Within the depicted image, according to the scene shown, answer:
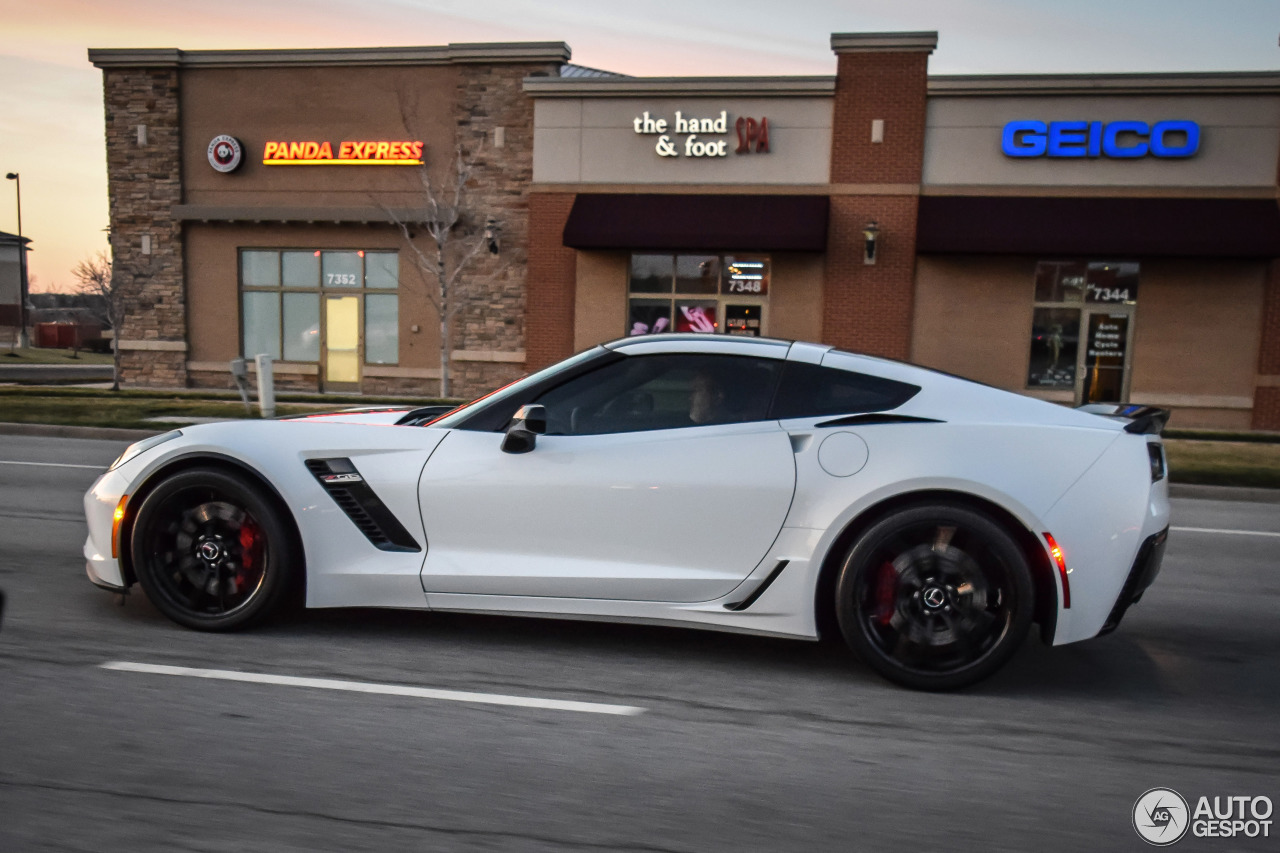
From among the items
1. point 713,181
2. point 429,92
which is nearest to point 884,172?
point 713,181

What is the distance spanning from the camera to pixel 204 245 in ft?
72.7

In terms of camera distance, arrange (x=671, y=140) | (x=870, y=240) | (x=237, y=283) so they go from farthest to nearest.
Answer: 1. (x=237, y=283)
2. (x=671, y=140)
3. (x=870, y=240)

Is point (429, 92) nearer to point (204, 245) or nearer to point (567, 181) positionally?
point (567, 181)

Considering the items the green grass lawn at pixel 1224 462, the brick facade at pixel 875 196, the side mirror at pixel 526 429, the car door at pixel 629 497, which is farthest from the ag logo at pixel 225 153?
the side mirror at pixel 526 429

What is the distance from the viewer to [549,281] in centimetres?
2034

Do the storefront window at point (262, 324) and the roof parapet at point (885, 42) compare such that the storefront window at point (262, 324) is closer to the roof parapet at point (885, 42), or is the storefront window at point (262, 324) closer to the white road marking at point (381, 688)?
the roof parapet at point (885, 42)

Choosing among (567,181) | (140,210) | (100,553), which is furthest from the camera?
(140,210)

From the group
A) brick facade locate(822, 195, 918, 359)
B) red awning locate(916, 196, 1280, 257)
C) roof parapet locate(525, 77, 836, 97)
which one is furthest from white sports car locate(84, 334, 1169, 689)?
roof parapet locate(525, 77, 836, 97)

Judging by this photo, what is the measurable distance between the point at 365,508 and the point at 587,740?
4.96ft

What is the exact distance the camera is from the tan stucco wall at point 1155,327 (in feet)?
59.9

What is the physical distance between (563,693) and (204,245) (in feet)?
69.7

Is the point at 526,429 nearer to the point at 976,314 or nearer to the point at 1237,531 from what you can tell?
the point at 1237,531

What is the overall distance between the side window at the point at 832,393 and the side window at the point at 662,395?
0.08 meters

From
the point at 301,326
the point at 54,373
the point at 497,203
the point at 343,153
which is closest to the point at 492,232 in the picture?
the point at 497,203
